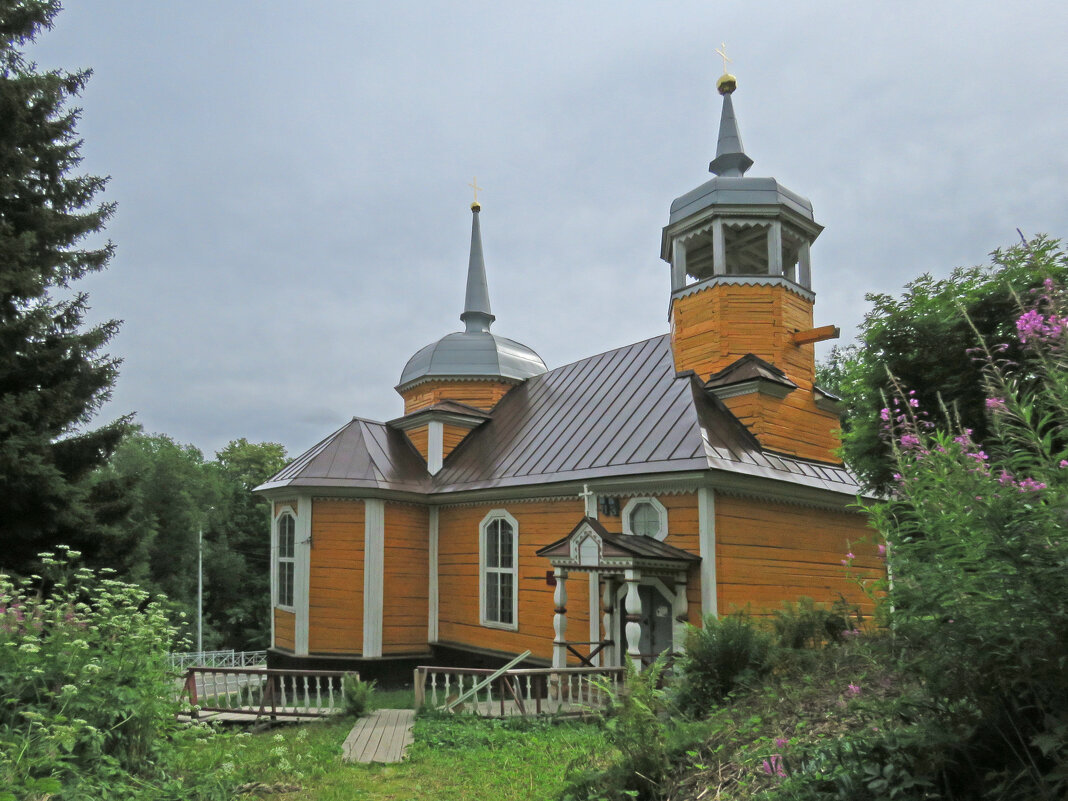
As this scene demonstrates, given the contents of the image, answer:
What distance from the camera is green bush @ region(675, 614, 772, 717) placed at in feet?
22.2

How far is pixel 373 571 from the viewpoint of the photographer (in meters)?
15.7

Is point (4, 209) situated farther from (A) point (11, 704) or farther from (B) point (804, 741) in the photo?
(B) point (804, 741)

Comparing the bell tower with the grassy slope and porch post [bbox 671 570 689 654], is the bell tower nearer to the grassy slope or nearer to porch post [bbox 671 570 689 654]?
porch post [bbox 671 570 689 654]

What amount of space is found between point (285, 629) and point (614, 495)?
8.53m

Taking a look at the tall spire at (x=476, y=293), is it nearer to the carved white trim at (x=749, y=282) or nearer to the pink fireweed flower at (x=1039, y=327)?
the carved white trim at (x=749, y=282)

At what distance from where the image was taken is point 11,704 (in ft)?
18.3

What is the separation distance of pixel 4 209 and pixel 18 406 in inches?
143

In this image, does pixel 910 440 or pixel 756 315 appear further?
pixel 756 315

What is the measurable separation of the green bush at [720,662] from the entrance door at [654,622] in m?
4.72

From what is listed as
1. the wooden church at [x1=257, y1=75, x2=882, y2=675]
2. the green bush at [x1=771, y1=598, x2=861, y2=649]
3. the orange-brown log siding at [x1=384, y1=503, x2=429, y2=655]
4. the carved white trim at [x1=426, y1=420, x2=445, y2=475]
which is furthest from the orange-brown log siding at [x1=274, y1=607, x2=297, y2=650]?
the green bush at [x1=771, y1=598, x2=861, y2=649]

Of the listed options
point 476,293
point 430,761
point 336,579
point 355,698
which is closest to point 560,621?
point 355,698

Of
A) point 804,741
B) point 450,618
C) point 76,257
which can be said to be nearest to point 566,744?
point 804,741

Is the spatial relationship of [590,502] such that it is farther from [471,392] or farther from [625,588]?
[471,392]

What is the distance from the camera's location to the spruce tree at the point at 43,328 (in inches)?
429
